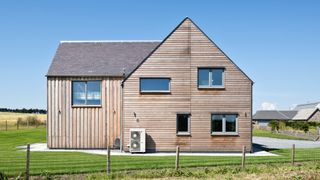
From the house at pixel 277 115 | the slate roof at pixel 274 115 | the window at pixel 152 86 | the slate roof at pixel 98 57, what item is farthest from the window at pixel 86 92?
the slate roof at pixel 274 115

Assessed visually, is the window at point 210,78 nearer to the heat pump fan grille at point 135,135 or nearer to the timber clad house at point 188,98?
the timber clad house at point 188,98

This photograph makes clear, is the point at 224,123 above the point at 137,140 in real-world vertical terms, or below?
above

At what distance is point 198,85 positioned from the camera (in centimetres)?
2684

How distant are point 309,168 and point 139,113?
11806 millimetres

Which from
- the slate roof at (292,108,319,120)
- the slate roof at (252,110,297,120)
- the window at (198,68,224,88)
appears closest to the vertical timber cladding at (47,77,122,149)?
the window at (198,68,224,88)

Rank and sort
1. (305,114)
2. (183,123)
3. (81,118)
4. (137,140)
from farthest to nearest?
(305,114) < (81,118) < (183,123) < (137,140)

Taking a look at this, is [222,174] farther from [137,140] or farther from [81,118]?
[81,118]

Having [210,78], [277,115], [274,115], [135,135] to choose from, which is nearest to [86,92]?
[135,135]

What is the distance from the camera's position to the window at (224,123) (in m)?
26.7

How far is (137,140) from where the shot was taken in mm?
25969

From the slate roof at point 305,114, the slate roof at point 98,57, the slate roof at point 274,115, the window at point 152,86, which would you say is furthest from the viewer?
the slate roof at point 274,115

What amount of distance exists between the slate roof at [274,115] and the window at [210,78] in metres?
89.7

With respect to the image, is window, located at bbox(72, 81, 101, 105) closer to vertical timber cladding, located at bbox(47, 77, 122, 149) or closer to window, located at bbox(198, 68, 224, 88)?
vertical timber cladding, located at bbox(47, 77, 122, 149)

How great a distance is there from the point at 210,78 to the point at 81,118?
875 cm
